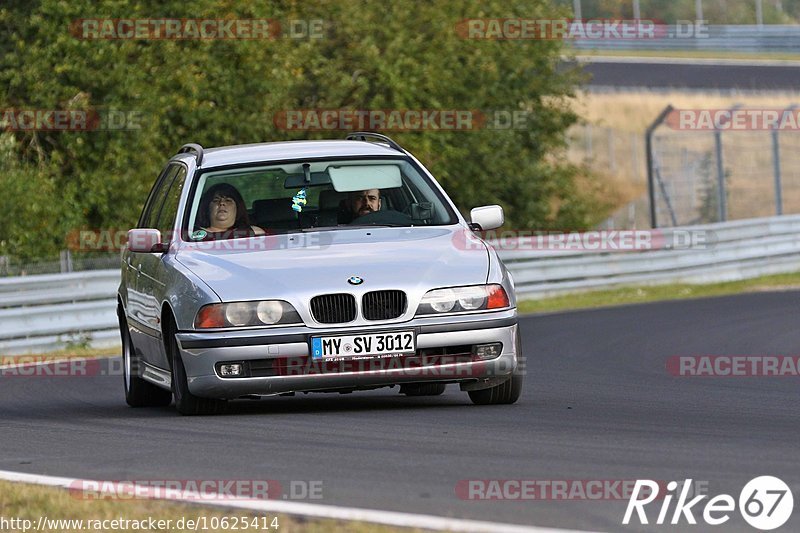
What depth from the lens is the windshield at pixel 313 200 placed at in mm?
10422

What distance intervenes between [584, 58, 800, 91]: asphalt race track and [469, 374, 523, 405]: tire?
1516 inches

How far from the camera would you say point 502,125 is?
3481 centimetres

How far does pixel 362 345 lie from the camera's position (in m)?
9.30

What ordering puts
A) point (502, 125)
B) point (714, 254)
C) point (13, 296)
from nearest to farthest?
Answer: point (13, 296)
point (714, 254)
point (502, 125)

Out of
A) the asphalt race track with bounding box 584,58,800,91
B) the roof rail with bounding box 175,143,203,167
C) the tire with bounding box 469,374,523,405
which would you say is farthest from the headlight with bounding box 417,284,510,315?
the asphalt race track with bounding box 584,58,800,91

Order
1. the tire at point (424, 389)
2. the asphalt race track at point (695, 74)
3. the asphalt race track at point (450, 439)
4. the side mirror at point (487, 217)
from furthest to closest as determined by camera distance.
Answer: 1. the asphalt race track at point (695, 74)
2. the tire at point (424, 389)
3. the side mirror at point (487, 217)
4. the asphalt race track at point (450, 439)

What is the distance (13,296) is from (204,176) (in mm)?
9020

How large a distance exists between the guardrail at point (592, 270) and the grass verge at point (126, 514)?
41.3 feet

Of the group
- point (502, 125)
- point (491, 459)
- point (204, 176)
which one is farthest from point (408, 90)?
point (491, 459)

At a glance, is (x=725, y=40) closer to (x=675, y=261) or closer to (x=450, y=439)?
(x=675, y=261)

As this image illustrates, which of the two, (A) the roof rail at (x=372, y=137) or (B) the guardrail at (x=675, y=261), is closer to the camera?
(A) the roof rail at (x=372, y=137)

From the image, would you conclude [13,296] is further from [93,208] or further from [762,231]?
[762,231]

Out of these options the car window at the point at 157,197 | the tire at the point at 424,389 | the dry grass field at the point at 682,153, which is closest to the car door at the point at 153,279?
the car window at the point at 157,197

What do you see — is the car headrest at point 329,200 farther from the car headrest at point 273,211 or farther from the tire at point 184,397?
the tire at point 184,397
